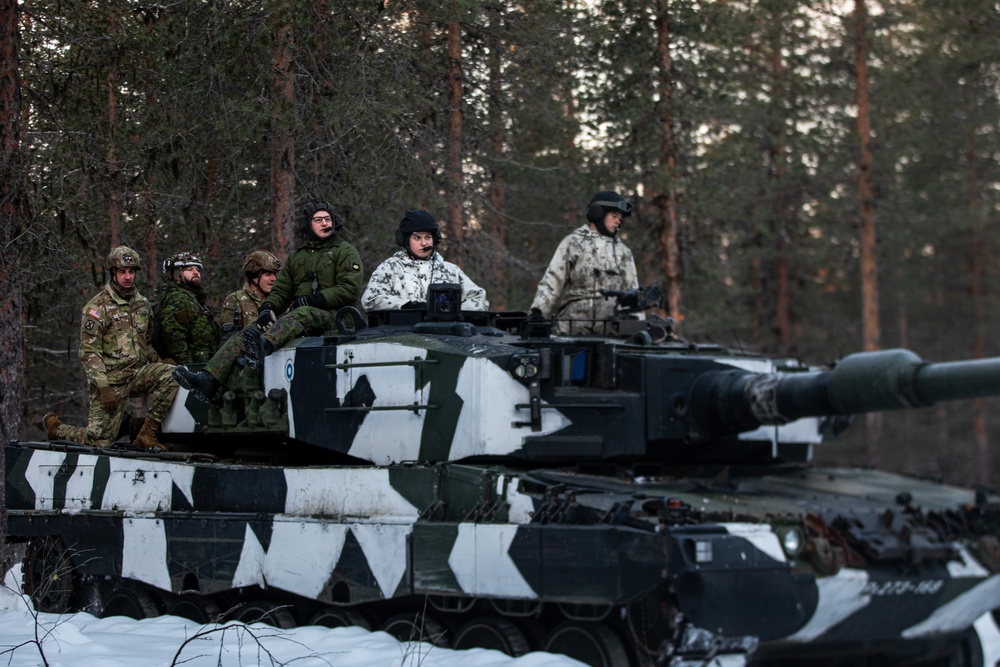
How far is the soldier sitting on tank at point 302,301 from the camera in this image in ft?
36.7

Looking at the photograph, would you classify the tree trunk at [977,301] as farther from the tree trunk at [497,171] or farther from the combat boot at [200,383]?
the combat boot at [200,383]

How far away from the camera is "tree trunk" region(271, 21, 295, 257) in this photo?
15789mm

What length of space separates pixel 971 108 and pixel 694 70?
1133 cm

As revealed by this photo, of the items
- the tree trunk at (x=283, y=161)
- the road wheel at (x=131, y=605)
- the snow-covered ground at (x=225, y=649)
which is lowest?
the road wheel at (x=131, y=605)

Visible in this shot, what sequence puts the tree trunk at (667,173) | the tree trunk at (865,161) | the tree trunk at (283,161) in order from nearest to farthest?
the tree trunk at (283,161) → the tree trunk at (667,173) → the tree trunk at (865,161)

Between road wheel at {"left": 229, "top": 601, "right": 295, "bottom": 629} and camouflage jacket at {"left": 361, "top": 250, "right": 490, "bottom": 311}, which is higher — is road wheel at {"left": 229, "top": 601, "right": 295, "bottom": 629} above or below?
below

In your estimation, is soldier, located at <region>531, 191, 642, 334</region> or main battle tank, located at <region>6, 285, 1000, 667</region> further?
soldier, located at <region>531, 191, 642, 334</region>

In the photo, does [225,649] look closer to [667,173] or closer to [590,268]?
[590,268]

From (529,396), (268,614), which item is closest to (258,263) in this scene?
(268,614)

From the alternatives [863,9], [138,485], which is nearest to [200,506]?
[138,485]

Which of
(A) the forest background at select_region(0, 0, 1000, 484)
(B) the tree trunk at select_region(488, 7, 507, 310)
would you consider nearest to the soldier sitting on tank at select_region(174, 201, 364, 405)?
(A) the forest background at select_region(0, 0, 1000, 484)

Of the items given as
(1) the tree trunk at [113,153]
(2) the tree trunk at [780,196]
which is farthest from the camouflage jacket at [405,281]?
(2) the tree trunk at [780,196]

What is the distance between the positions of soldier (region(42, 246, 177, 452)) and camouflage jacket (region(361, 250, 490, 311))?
2.12 metres

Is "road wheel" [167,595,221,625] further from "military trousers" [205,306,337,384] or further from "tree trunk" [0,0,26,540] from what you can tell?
"tree trunk" [0,0,26,540]
